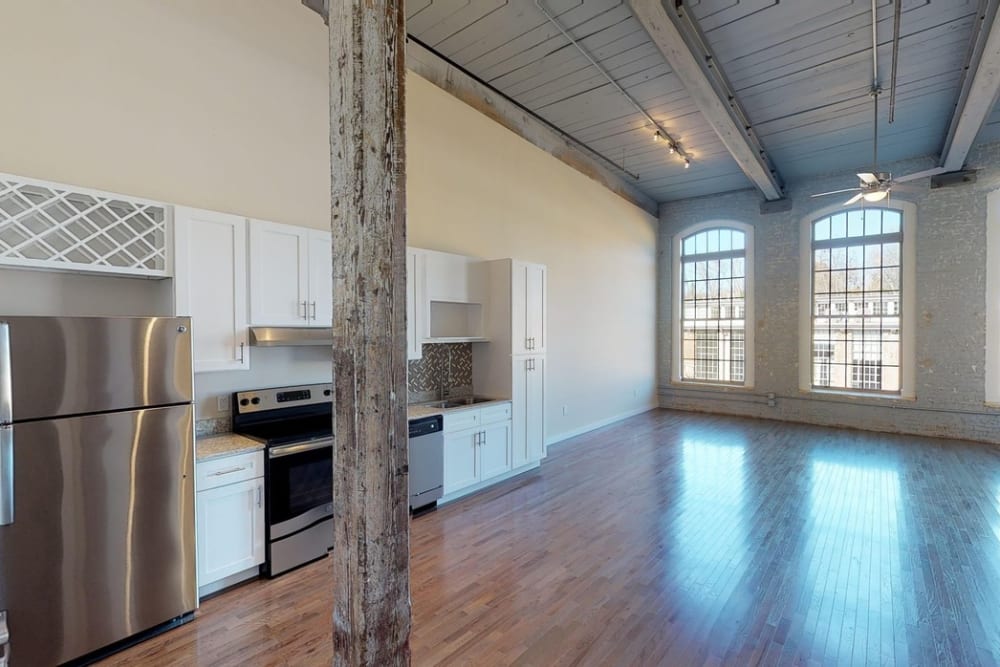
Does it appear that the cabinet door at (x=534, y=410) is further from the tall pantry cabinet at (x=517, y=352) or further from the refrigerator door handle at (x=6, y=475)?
the refrigerator door handle at (x=6, y=475)

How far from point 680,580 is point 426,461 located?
2091 millimetres

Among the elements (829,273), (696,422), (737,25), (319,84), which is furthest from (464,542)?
(829,273)

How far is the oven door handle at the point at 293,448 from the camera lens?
293 cm

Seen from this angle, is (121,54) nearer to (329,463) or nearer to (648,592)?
(329,463)

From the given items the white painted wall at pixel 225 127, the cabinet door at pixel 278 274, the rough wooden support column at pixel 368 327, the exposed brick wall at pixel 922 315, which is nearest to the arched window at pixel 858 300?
the exposed brick wall at pixel 922 315

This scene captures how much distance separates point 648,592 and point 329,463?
2.25 m

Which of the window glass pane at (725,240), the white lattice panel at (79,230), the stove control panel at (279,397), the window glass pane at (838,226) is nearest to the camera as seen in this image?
the white lattice panel at (79,230)

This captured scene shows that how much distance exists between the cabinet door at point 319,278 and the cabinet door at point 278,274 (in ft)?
0.12

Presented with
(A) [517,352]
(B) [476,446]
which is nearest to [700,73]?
(A) [517,352]

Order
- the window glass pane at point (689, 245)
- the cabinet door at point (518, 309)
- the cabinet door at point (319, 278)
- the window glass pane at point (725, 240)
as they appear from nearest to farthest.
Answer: the cabinet door at point (319, 278) → the cabinet door at point (518, 309) → the window glass pane at point (725, 240) → the window glass pane at point (689, 245)

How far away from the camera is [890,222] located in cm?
717

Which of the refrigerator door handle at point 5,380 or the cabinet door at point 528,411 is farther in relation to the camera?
the cabinet door at point 528,411

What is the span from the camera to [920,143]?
6352 mm

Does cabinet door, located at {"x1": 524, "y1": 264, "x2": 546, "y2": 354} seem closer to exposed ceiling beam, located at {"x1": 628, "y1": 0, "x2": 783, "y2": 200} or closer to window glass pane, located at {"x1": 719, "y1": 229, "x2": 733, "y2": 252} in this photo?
exposed ceiling beam, located at {"x1": 628, "y1": 0, "x2": 783, "y2": 200}
